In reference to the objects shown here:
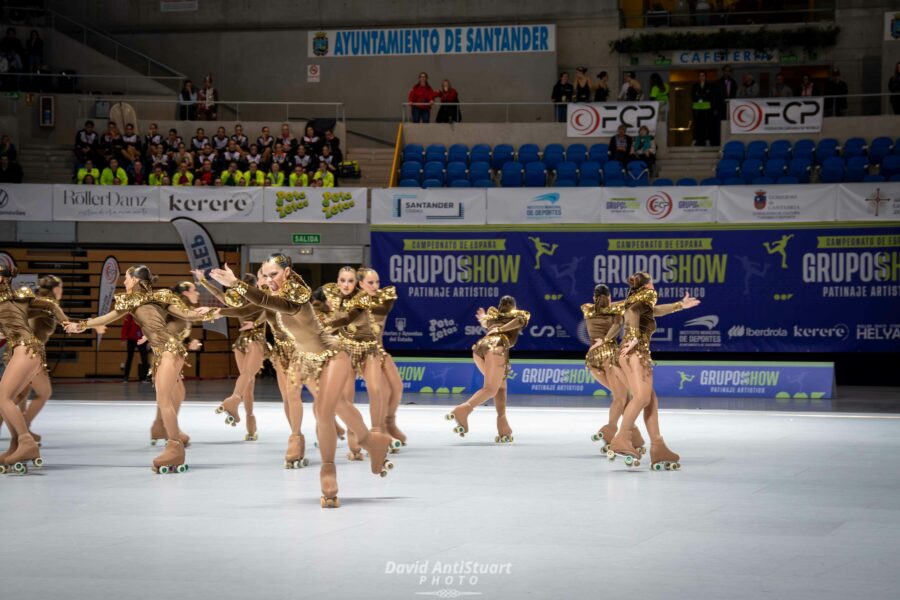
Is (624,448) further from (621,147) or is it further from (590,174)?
(621,147)

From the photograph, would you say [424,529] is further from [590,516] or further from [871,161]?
[871,161]

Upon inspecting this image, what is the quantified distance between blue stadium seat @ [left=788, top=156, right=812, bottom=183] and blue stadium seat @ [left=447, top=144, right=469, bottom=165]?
760cm

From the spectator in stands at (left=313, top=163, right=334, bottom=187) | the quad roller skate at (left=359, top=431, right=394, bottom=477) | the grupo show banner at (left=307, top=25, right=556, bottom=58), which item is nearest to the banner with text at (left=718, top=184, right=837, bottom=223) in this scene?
the spectator in stands at (left=313, top=163, right=334, bottom=187)

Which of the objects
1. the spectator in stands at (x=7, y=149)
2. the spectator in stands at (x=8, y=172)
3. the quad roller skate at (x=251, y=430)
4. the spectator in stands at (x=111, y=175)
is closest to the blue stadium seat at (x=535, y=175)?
the spectator in stands at (x=111, y=175)

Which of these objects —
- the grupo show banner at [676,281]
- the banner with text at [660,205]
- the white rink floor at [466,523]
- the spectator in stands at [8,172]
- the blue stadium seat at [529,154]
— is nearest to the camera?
the white rink floor at [466,523]

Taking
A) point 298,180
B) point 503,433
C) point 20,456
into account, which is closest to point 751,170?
point 298,180

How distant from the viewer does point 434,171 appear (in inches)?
1106

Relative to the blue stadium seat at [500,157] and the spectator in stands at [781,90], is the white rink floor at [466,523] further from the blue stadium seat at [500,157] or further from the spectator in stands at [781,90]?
the spectator in stands at [781,90]

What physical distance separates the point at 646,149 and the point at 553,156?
2232mm

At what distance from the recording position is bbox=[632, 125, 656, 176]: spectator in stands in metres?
27.6

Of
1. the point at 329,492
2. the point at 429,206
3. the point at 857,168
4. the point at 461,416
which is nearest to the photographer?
the point at 329,492

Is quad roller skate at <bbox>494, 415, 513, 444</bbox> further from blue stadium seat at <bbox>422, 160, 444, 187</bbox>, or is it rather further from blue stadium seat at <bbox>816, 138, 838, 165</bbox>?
blue stadium seat at <bbox>816, 138, 838, 165</bbox>

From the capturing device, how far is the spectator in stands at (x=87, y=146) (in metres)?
28.1

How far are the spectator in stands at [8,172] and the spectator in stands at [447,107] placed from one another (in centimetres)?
1022
